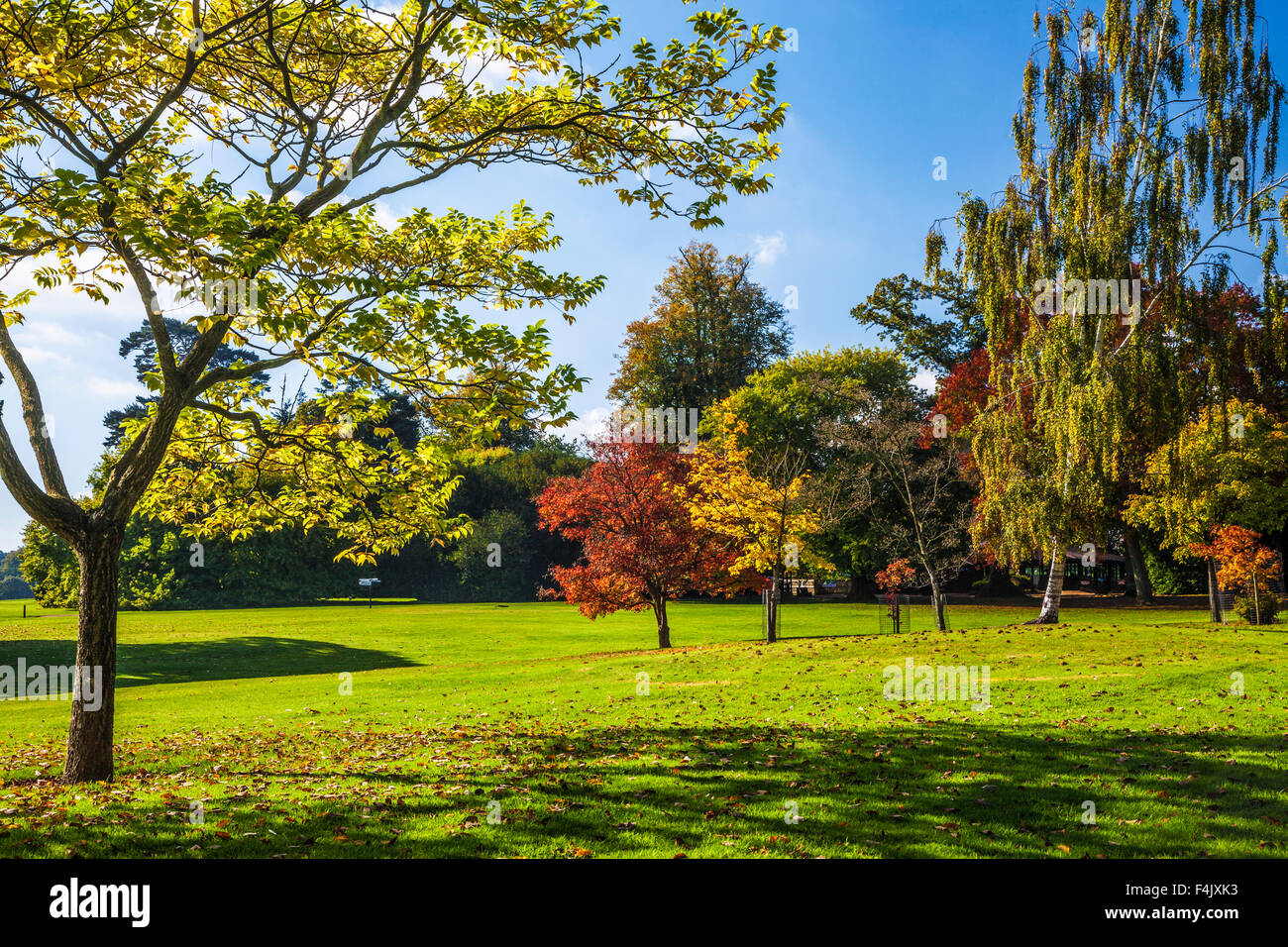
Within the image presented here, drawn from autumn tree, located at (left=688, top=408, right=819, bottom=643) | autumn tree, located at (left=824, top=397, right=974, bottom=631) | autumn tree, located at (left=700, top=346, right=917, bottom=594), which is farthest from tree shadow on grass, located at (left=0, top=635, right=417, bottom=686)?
autumn tree, located at (left=700, top=346, right=917, bottom=594)

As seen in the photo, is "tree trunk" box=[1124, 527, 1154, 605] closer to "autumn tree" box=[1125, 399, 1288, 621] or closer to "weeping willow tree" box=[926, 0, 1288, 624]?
"autumn tree" box=[1125, 399, 1288, 621]

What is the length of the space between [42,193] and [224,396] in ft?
12.5

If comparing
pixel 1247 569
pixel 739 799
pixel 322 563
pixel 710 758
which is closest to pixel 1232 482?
pixel 1247 569

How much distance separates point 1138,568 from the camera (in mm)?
39250

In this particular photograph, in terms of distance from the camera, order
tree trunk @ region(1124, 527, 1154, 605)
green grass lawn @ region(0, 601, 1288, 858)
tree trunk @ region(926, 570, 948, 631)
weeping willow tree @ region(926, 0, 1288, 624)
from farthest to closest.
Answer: tree trunk @ region(1124, 527, 1154, 605) → tree trunk @ region(926, 570, 948, 631) → weeping willow tree @ region(926, 0, 1288, 624) → green grass lawn @ region(0, 601, 1288, 858)

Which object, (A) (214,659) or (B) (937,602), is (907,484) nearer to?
(B) (937,602)

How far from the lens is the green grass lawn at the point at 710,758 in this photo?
6379 mm

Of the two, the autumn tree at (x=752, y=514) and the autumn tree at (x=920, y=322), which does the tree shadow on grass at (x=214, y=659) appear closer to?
the autumn tree at (x=752, y=514)

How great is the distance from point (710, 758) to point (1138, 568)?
126 ft

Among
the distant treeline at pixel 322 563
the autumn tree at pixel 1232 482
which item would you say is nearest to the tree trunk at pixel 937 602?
the autumn tree at pixel 1232 482

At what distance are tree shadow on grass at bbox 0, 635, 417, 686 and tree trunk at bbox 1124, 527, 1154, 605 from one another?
113 feet

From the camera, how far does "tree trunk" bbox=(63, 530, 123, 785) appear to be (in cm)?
923

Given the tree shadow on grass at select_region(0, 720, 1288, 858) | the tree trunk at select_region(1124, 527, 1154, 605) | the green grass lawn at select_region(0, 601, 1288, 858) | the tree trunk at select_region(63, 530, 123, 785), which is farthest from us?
the tree trunk at select_region(1124, 527, 1154, 605)
